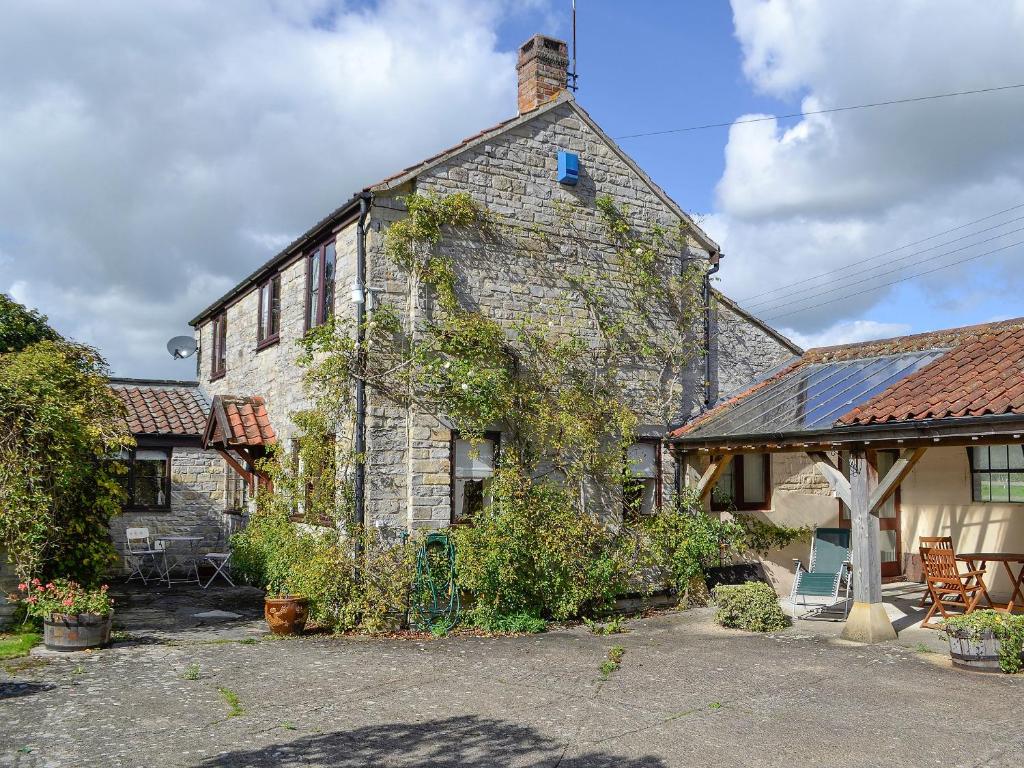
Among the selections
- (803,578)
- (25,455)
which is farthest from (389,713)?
(803,578)

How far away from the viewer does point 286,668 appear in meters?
8.84

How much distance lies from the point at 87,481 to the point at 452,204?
600cm

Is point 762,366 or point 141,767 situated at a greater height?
point 762,366

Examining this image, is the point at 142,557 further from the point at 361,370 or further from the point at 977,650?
the point at 977,650

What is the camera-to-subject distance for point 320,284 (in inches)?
511

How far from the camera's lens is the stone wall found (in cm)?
1733

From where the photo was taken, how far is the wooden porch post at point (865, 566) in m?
10.2

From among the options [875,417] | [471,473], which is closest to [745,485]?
[875,417]

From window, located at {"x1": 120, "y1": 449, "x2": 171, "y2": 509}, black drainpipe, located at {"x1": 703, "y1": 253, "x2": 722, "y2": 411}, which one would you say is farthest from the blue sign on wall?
window, located at {"x1": 120, "y1": 449, "x2": 171, "y2": 509}

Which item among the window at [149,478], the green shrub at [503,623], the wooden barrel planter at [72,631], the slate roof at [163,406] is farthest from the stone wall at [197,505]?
the green shrub at [503,623]

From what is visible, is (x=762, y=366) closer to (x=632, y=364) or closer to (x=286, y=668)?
(x=632, y=364)

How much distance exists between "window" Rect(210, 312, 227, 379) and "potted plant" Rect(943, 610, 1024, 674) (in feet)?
47.9

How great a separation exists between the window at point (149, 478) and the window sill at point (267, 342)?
367cm

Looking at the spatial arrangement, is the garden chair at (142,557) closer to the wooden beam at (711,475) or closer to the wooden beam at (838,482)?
the wooden beam at (711,475)
